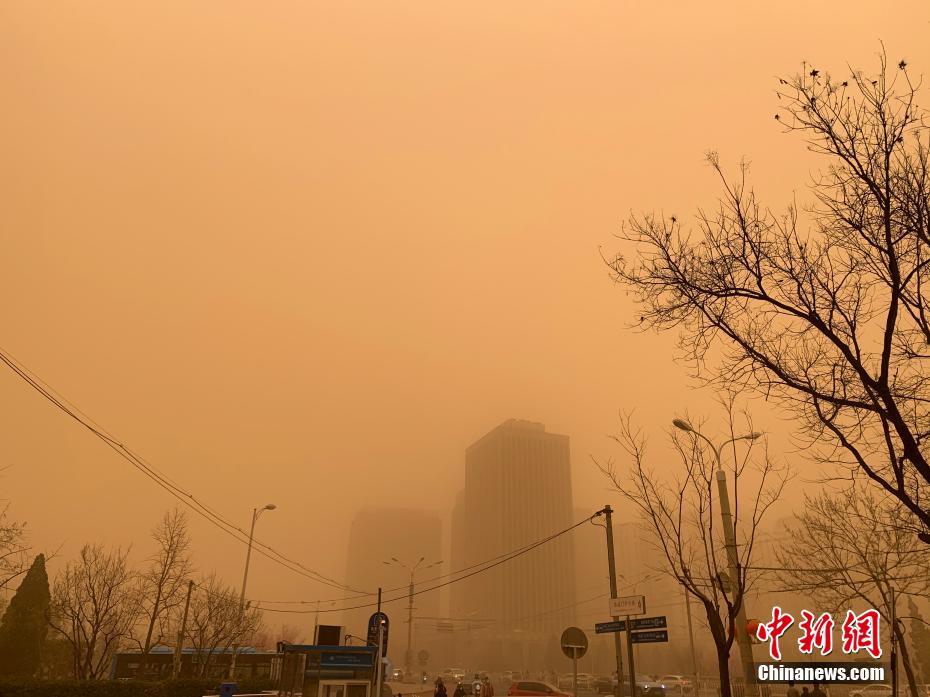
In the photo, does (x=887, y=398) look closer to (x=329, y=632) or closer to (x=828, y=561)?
Answer: (x=828, y=561)

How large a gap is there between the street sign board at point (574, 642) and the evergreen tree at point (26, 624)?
39296 mm

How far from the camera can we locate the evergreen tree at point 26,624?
1629 inches

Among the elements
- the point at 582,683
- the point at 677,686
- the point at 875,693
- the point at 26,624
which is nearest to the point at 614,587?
the point at 875,693

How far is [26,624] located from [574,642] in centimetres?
4340

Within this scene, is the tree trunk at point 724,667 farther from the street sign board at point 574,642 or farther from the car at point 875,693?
the car at point 875,693

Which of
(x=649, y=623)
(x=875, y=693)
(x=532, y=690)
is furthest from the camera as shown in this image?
(x=875, y=693)

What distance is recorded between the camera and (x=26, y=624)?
42.5m

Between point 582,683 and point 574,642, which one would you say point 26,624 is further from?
point 582,683

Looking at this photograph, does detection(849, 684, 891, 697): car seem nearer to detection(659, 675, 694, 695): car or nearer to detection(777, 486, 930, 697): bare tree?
detection(659, 675, 694, 695): car

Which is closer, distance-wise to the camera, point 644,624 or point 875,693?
point 644,624

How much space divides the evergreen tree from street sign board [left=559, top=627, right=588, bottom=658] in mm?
39296

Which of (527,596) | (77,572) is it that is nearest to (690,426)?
(77,572)

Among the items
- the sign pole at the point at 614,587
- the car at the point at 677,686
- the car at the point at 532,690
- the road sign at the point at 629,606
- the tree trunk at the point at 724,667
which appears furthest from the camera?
the car at the point at 677,686

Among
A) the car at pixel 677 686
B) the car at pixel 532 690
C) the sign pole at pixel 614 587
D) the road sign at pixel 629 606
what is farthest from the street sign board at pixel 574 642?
the car at pixel 677 686
